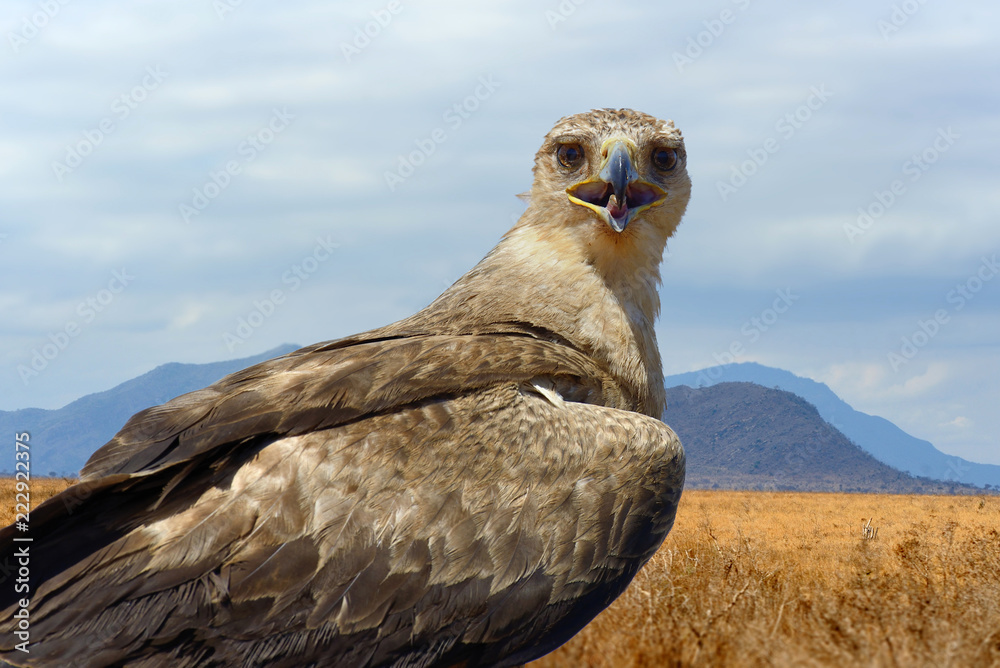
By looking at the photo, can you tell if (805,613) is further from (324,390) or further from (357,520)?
(324,390)

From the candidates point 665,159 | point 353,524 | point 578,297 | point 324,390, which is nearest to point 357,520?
point 353,524

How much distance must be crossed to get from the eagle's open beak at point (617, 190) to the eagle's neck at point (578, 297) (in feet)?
0.68

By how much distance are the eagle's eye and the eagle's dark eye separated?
699 millimetres

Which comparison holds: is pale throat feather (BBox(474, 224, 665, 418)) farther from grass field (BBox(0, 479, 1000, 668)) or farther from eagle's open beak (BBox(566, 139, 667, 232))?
grass field (BBox(0, 479, 1000, 668))

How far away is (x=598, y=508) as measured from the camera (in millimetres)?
5207

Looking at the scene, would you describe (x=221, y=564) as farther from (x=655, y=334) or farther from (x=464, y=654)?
(x=655, y=334)

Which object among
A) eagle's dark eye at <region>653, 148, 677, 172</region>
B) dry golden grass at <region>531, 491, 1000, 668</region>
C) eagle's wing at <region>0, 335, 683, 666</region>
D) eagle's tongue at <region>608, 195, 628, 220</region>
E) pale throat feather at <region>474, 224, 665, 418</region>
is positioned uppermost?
eagle's dark eye at <region>653, 148, 677, 172</region>

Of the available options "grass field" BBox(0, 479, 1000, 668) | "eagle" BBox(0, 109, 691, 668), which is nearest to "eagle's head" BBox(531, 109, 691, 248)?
"eagle" BBox(0, 109, 691, 668)

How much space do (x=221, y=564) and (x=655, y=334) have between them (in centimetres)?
416

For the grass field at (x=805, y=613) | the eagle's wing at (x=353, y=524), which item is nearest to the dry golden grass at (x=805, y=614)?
the grass field at (x=805, y=613)

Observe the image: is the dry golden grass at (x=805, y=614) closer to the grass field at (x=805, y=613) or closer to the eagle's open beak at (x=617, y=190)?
the grass field at (x=805, y=613)

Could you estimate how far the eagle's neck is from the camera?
670 centimetres

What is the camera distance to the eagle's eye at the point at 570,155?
7.35 m

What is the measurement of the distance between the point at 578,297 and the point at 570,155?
4.56ft
